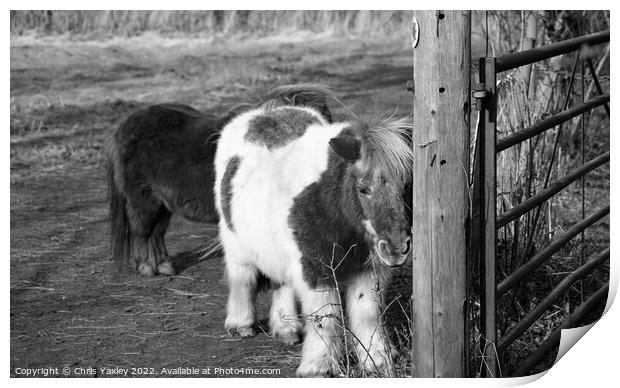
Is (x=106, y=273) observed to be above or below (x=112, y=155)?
below

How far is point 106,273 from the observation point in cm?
678

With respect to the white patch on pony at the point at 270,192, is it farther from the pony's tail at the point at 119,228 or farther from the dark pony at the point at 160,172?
the pony's tail at the point at 119,228

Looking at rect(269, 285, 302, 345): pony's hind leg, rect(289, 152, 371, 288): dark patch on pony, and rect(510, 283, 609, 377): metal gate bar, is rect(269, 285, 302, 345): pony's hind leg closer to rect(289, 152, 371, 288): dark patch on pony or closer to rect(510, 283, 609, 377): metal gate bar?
rect(289, 152, 371, 288): dark patch on pony

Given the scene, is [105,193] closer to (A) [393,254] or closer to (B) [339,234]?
(B) [339,234]

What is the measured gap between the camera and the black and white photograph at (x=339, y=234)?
384 centimetres

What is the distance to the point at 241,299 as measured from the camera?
18.1 ft

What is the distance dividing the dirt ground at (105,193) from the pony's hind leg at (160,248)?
0.11m

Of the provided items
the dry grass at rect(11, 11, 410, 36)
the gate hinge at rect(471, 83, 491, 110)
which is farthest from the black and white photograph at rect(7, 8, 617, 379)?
the dry grass at rect(11, 11, 410, 36)

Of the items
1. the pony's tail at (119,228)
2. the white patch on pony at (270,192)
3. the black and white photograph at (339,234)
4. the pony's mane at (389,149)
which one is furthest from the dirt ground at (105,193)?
the pony's mane at (389,149)

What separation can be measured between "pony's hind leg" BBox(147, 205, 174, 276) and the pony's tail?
0.19 metres

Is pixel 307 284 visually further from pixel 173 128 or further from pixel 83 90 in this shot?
pixel 83 90

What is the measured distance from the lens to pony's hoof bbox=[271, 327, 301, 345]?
5375mm

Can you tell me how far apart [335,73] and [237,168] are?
350 inches

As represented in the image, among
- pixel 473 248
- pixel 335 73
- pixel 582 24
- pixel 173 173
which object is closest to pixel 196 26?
pixel 335 73
